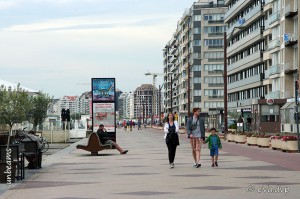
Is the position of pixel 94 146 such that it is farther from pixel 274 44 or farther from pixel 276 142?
pixel 274 44

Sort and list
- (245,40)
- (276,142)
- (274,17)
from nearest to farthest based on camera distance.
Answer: (276,142), (274,17), (245,40)

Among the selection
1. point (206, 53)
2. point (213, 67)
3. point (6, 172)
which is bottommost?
point (6, 172)

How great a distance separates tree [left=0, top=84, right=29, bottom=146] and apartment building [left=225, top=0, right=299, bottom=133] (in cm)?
1918

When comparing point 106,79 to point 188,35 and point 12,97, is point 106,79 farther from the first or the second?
point 188,35

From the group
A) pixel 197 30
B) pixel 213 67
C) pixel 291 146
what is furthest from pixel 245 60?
pixel 291 146

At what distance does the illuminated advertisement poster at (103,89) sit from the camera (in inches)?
1442

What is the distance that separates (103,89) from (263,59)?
4408cm

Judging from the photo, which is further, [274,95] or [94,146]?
[274,95]

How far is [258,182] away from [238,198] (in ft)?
10.3

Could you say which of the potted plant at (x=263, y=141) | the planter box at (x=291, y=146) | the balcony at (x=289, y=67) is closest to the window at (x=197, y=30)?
the balcony at (x=289, y=67)

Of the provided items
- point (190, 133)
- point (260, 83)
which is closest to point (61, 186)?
point (190, 133)

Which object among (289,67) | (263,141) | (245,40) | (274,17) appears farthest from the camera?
(245,40)

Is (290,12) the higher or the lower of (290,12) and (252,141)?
the higher

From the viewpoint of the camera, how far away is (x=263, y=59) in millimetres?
78000
